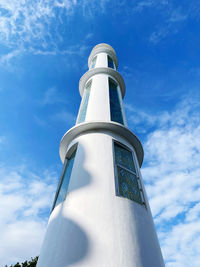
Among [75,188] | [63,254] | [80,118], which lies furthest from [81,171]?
[80,118]

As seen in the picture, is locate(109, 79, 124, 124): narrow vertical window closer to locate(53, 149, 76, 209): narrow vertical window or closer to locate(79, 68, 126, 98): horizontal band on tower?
locate(79, 68, 126, 98): horizontal band on tower

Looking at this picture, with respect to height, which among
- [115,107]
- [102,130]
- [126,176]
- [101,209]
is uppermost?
[115,107]

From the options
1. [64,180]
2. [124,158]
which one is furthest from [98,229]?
[124,158]

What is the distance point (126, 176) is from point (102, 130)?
1.66 m

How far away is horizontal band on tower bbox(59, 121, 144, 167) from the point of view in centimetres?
559

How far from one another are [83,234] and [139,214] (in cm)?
126

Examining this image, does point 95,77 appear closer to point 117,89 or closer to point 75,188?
point 117,89

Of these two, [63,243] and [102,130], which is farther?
[102,130]

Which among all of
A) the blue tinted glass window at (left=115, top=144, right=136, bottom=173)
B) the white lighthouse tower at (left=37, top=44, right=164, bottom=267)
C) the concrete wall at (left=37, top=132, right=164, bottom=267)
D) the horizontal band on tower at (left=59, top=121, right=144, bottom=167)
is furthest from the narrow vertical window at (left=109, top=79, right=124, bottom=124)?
the concrete wall at (left=37, top=132, right=164, bottom=267)

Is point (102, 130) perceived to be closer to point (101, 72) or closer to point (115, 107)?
point (115, 107)

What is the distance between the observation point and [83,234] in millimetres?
3064

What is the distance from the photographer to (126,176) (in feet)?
15.0

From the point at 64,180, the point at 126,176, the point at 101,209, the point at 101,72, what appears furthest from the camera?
the point at 101,72

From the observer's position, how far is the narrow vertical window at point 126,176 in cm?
411
